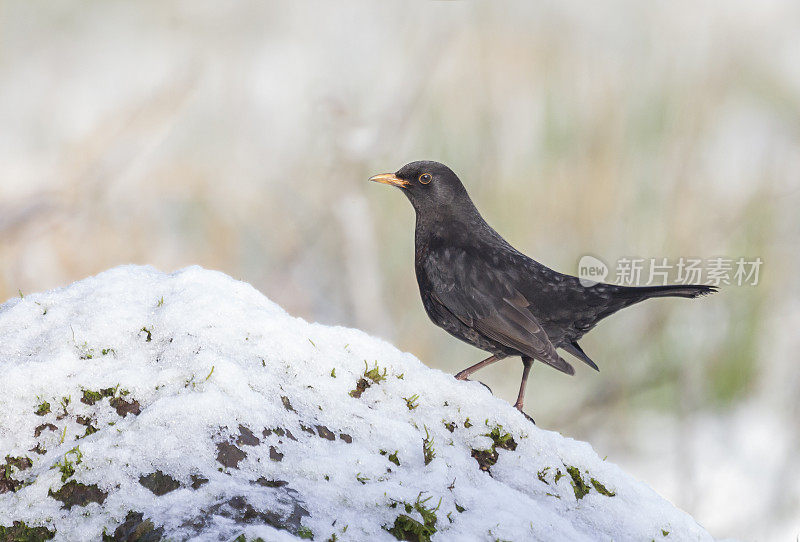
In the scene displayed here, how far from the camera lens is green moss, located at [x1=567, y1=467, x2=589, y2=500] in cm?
291

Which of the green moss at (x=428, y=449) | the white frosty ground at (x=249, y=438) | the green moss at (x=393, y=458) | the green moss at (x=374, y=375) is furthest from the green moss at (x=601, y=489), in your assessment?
the green moss at (x=374, y=375)

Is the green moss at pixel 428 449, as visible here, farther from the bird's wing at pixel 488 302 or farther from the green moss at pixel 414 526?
the bird's wing at pixel 488 302

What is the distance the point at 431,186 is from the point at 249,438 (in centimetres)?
269

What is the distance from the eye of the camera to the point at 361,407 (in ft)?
9.77

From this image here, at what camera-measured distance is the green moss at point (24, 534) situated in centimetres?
209

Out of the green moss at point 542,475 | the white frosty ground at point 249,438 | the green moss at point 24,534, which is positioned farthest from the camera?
the green moss at point 542,475

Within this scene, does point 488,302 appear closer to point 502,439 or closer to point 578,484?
point 502,439

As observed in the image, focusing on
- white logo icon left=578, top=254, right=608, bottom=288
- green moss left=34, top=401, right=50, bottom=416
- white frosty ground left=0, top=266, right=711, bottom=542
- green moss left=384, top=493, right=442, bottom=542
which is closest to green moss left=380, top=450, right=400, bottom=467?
white frosty ground left=0, top=266, right=711, bottom=542

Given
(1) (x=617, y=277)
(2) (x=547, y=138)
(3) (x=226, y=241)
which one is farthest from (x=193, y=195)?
(1) (x=617, y=277)

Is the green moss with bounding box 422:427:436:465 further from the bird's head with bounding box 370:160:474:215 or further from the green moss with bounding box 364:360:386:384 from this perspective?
the bird's head with bounding box 370:160:474:215

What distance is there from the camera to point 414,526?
225cm

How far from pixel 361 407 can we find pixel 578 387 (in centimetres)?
500

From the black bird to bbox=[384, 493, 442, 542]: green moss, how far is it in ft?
6.01

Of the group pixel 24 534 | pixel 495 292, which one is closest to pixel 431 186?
pixel 495 292
